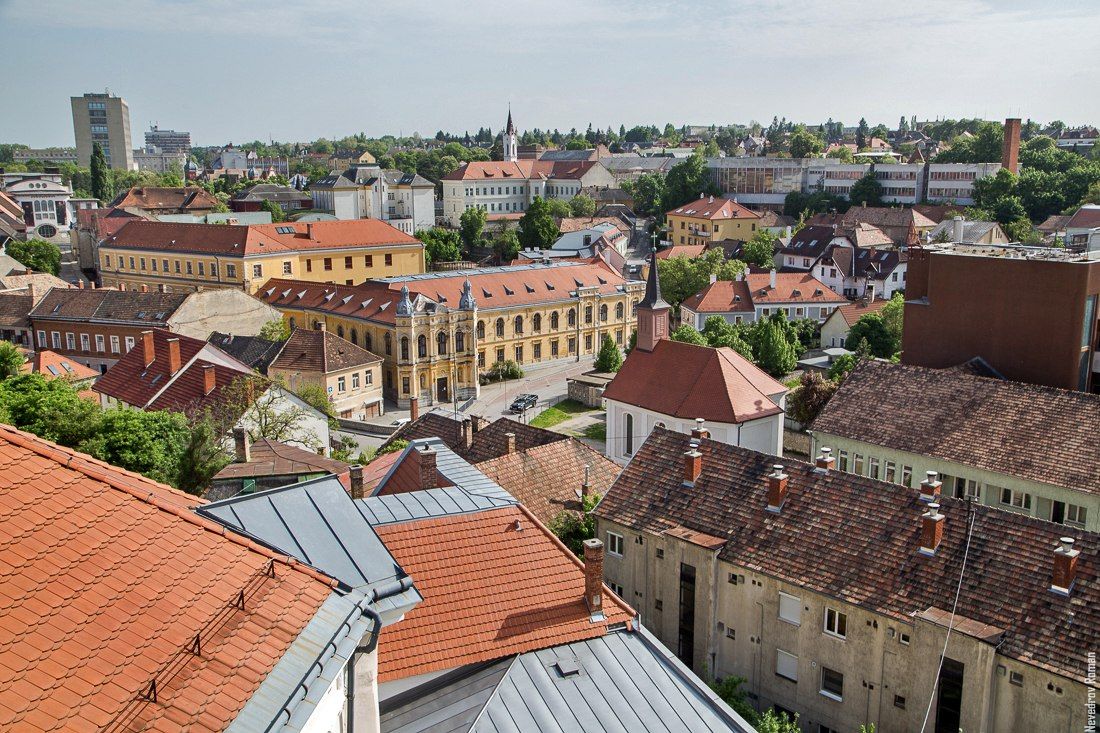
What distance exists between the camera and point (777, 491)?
2469 centimetres

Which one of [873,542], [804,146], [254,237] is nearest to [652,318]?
[873,542]

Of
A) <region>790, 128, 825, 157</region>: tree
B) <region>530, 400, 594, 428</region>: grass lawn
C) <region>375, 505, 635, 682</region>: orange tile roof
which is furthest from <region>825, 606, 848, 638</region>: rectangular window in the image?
<region>790, 128, 825, 157</region>: tree

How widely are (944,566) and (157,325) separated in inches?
2201

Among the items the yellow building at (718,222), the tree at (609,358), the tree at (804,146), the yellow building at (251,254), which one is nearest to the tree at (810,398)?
the tree at (609,358)

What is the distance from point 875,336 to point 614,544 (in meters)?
48.1

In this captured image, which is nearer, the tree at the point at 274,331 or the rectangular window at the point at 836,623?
the rectangular window at the point at 836,623

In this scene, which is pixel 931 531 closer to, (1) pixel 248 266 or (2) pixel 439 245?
(1) pixel 248 266

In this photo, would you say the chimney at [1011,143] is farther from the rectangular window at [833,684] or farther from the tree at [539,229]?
the rectangular window at [833,684]

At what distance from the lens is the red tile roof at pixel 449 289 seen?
67.3 meters

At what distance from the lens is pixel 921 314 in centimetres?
4272

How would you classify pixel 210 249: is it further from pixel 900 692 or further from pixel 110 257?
pixel 900 692

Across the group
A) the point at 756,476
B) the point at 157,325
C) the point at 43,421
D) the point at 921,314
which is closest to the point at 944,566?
the point at 756,476

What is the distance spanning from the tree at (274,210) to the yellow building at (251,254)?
115 feet

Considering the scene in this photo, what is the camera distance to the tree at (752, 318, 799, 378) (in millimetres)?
65062
